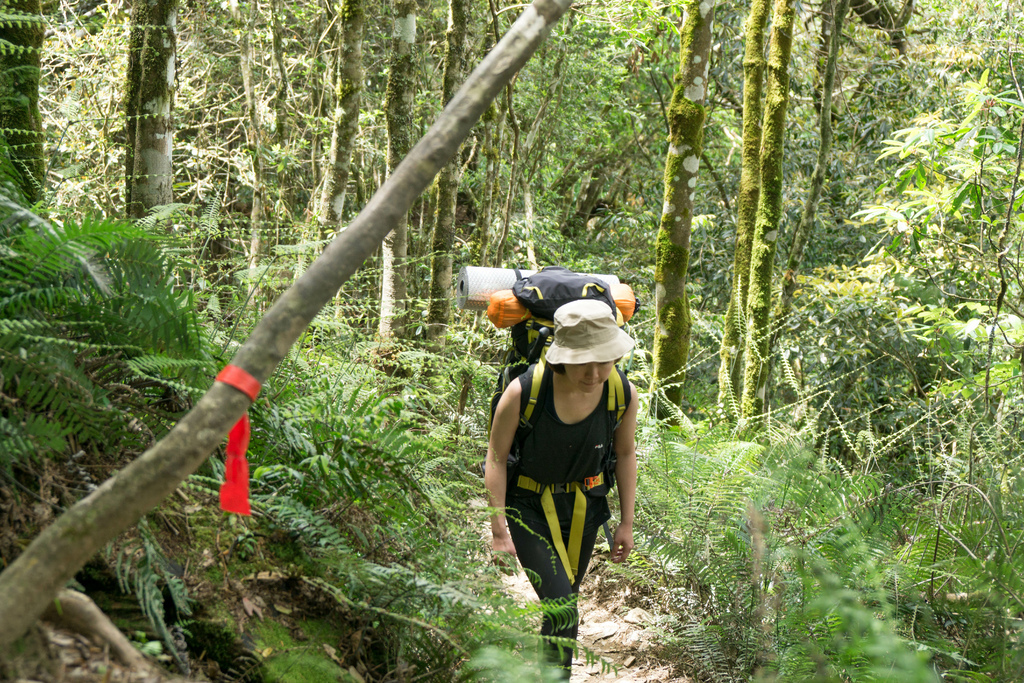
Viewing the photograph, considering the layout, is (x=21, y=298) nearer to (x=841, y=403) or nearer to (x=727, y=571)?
(x=727, y=571)

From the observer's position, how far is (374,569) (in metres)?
2.54

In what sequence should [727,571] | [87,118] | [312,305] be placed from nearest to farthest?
[312,305], [727,571], [87,118]

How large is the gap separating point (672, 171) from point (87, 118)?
6231 millimetres

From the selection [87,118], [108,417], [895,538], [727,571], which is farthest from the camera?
[87,118]

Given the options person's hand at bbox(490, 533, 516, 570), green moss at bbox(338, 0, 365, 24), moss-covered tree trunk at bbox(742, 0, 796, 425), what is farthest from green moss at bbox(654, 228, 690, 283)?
person's hand at bbox(490, 533, 516, 570)

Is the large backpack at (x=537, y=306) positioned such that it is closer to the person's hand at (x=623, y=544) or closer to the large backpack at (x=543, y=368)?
the large backpack at (x=543, y=368)

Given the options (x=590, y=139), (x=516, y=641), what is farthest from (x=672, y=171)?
(x=590, y=139)

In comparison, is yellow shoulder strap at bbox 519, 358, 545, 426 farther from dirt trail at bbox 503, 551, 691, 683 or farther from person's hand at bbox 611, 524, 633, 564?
dirt trail at bbox 503, 551, 691, 683

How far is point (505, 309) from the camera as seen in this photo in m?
3.57

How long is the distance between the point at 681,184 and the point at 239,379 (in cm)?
581

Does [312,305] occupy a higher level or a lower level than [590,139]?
lower

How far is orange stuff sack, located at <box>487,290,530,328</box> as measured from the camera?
3.57 meters

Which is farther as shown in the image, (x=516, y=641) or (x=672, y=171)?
(x=672, y=171)

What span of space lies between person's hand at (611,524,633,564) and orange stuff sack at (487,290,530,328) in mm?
1179
